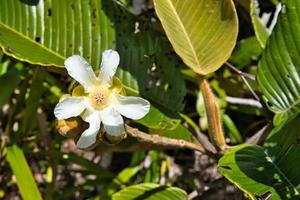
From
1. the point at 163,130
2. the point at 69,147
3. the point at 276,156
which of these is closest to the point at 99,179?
the point at 69,147

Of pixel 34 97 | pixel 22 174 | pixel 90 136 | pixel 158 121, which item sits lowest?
pixel 22 174

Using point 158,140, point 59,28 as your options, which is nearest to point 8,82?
point 59,28

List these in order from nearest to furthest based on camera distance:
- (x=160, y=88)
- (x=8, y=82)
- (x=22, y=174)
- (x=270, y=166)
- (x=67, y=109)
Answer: (x=67, y=109) < (x=270, y=166) < (x=160, y=88) < (x=22, y=174) < (x=8, y=82)

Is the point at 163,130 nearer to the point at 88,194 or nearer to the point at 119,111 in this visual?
the point at 119,111

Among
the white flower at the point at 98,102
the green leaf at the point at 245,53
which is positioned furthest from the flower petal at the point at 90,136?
the green leaf at the point at 245,53

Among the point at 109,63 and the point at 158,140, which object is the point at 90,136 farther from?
the point at 158,140

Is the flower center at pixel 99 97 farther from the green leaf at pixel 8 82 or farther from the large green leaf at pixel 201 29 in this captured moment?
the green leaf at pixel 8 82

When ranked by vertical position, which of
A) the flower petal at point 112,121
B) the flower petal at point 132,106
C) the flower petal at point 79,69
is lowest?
the flower petal at point 112,121

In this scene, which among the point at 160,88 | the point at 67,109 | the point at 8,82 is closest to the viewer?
the point at 67,109
